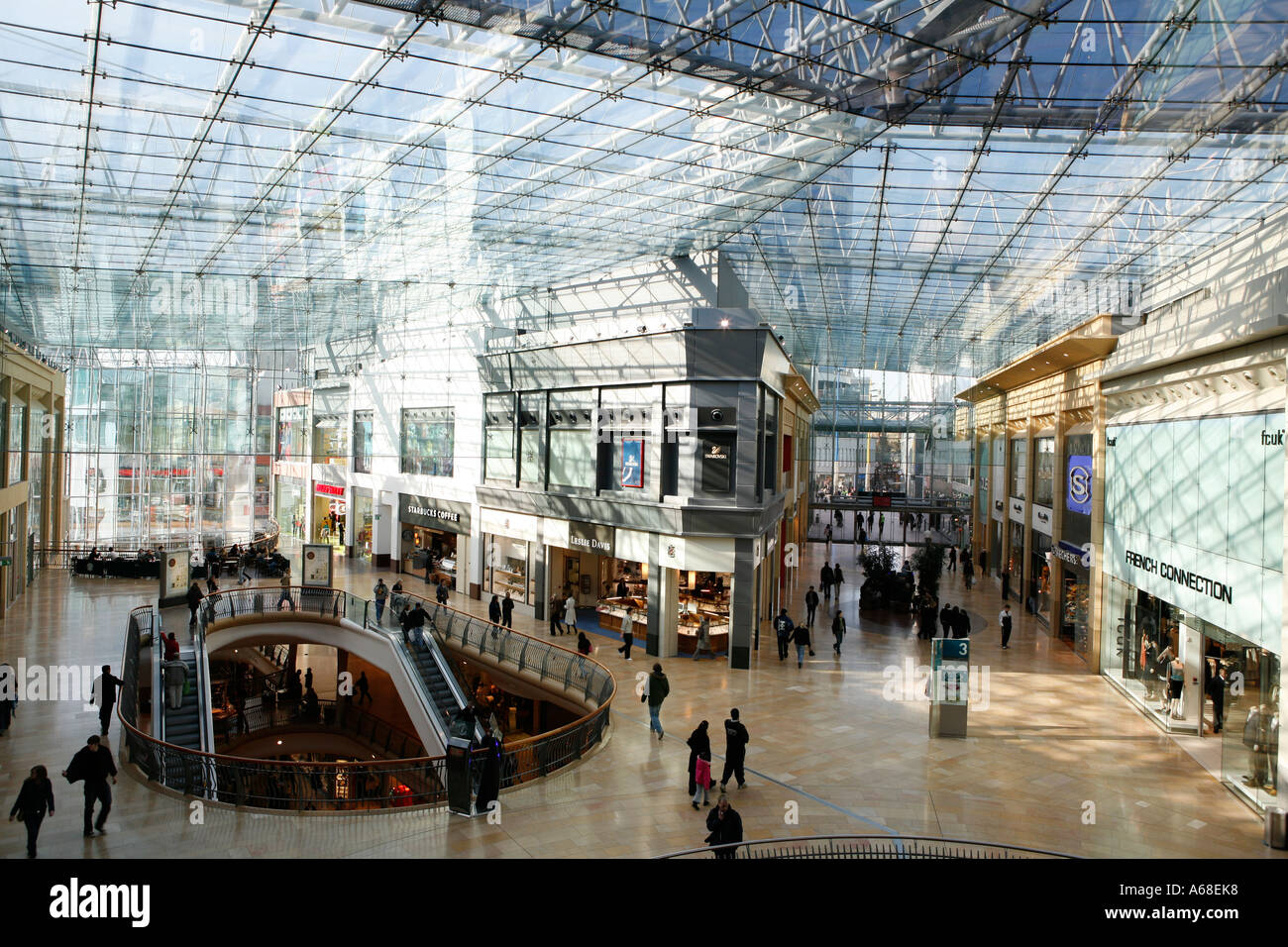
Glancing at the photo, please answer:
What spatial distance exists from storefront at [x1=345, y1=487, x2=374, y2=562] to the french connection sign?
29801 millimetres

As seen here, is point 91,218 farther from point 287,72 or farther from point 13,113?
point 287,72

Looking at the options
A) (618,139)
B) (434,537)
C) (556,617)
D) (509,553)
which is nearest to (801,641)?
(556,617)

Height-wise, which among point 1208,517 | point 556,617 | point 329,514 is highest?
point 1208,517

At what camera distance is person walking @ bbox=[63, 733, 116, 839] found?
9398mm

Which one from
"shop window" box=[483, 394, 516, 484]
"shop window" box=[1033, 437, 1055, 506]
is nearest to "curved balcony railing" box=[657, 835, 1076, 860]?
"shop window" box=[1033, 437, 1055, 506]

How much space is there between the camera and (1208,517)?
43.7 feet

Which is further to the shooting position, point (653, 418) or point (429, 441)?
point (429, 441)

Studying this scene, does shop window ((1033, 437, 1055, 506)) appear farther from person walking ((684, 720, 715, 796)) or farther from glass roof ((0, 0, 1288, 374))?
person walking ((684, 720, 715, 796))

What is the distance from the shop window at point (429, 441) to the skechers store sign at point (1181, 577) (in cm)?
2206

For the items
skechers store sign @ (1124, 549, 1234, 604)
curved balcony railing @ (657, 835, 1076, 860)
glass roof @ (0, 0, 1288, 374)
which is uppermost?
glass roof @ (0, 0, 1288, 374)

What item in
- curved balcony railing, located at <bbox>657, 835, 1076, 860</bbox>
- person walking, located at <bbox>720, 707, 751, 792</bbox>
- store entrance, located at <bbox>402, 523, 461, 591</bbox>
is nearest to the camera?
curved balcony railing, located at <bbox>657, 835, 1076, 860</bbox>

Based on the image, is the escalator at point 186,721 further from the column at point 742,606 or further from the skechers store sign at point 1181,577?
the skechers store sign at point 1181,577

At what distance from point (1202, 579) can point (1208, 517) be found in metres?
1.06

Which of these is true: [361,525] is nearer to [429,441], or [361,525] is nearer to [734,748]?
[429,441]
